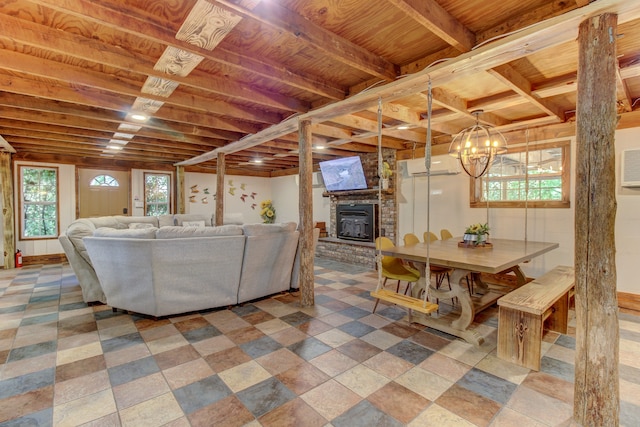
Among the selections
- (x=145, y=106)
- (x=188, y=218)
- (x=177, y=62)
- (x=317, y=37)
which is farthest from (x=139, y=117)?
(x=188, y=218)

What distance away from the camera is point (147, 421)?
175cm

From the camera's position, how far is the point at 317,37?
2176mm

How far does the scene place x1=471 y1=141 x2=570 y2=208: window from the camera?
4.33 meters

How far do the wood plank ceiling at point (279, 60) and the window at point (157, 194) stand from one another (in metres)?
3.20

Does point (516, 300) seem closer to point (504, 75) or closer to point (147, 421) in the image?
point (504, 75)

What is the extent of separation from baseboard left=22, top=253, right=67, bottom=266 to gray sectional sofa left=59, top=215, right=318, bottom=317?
4168 millimetres

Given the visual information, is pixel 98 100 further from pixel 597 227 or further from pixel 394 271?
pixel 597 227

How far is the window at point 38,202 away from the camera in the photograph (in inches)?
256

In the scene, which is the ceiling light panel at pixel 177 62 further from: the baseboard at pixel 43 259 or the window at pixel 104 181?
the baseboard at pixel 43 259

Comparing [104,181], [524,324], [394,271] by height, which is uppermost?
[104,181]

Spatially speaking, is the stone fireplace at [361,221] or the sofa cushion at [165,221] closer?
the stone fireplace at [361,221]

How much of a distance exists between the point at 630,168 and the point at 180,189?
8.82m

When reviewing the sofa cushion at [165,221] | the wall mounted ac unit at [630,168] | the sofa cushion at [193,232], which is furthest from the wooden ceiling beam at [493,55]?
the sofa cushion at [165,221]

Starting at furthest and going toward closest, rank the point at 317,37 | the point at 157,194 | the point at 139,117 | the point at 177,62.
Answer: the point at 157,194 < the point at 139,117 < the point at 177,62 < the point at 317,37
